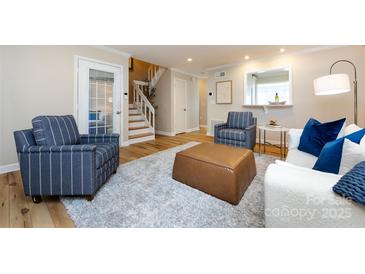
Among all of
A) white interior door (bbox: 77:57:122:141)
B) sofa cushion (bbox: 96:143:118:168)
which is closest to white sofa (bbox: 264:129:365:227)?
sofa cushion (bbox: 96:143:118:168)

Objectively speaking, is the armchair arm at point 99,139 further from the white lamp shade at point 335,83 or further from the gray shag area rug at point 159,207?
the white lamp shade at point 335,83

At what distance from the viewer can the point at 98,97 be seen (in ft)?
11.6

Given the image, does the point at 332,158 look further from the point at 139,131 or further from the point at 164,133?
the point at 164,133

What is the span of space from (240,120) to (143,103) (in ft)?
10.5

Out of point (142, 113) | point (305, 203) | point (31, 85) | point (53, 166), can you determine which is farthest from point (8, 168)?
point (305, 203)

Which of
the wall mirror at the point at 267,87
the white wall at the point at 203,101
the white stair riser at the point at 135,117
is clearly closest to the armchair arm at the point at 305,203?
the wall mirror at the point at 267,87

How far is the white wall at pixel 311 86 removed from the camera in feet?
10.3

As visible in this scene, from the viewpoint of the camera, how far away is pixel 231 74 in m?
4.78
